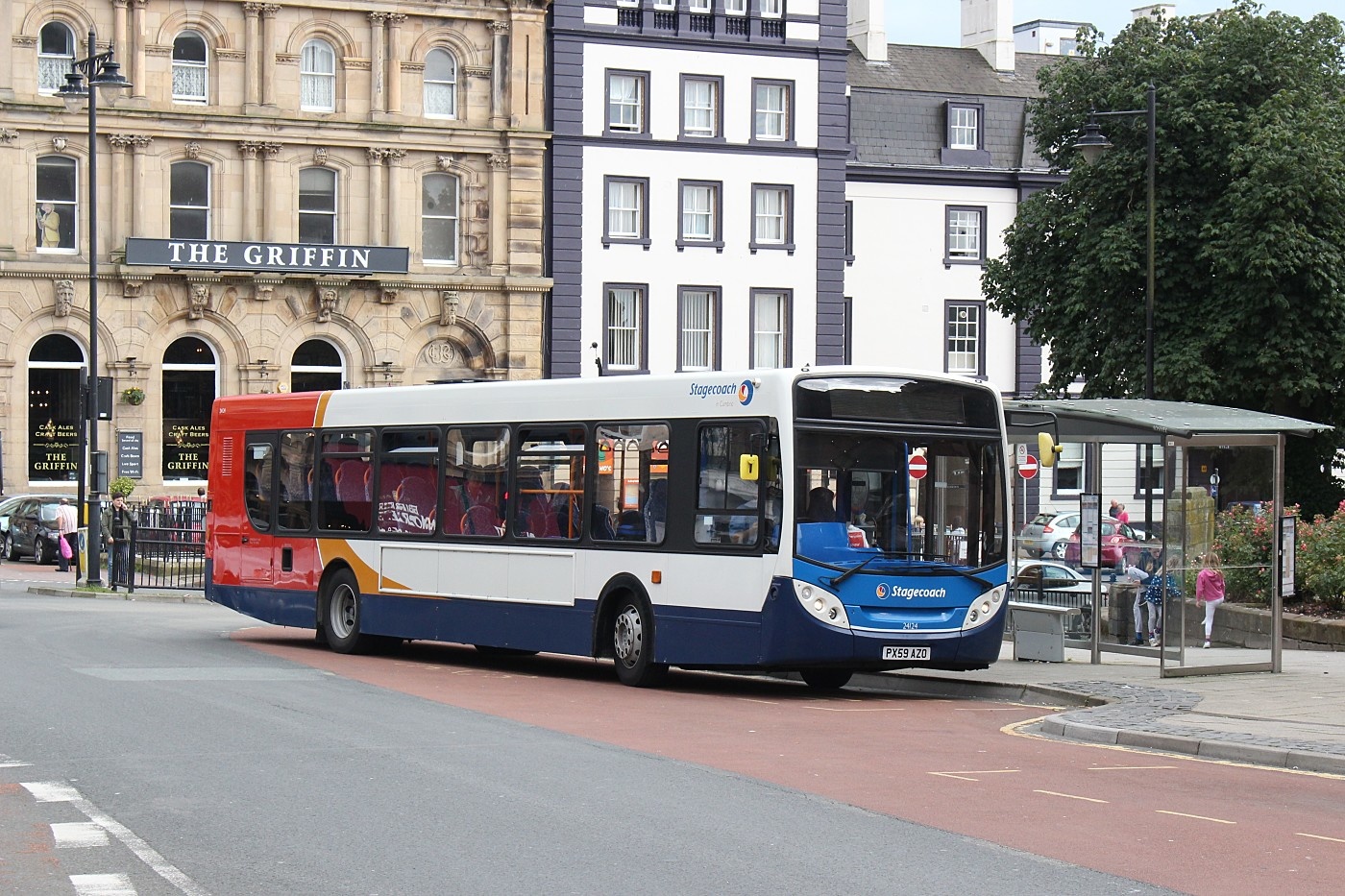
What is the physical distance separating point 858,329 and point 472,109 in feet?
45.3

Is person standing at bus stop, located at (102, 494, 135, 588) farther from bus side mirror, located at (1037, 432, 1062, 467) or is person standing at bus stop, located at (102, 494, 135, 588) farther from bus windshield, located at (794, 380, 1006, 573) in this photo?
bus windshield, located at (794, 380, 1006, 573)

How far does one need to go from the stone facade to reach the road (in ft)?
111

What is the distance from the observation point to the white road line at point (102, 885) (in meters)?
8.38

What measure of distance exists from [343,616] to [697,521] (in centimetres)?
638

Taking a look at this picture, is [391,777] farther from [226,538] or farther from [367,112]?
[367,112]

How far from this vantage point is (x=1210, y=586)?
19766 millimetres

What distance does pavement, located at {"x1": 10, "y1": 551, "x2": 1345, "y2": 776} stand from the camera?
14.2m

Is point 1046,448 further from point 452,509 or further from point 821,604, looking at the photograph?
point 452,509

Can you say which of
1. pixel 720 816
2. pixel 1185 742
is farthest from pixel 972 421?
pixel 720 816

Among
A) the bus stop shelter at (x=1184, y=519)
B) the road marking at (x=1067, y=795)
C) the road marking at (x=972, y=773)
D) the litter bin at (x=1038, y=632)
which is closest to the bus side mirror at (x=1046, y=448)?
the bus stop shelter at (x=1184, y=519)

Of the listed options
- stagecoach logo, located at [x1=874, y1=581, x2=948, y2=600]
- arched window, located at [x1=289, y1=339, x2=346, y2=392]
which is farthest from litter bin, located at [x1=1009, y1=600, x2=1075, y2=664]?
arched window, located at [x1=289, y1=339, x2=346, y2=392]

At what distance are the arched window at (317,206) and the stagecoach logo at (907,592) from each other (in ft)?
122

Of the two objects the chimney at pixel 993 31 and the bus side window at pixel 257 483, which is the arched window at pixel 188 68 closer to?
the chimney at pixel 993 31

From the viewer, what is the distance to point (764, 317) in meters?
56.8
